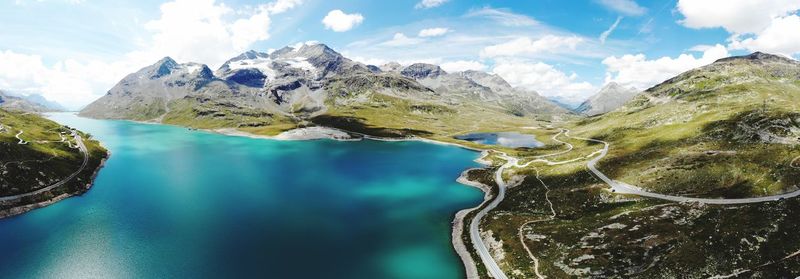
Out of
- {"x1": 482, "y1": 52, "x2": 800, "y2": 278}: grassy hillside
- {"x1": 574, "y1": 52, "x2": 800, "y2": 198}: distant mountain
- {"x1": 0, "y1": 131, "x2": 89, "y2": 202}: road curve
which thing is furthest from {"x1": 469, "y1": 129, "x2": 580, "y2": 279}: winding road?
{"x1": 0, "y1": 131, "x2": 89, "y2": 202}: road curve

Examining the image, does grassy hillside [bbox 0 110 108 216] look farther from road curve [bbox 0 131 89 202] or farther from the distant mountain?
the distant mountain

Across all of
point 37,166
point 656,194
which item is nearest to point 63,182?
point 37,166

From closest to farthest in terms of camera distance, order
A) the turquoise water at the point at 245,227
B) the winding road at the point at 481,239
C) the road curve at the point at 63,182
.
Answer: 1. the turquoise water at the point at 245,227
2. the winding road at the point at 481,239
3. the road curve at the point at 63,182

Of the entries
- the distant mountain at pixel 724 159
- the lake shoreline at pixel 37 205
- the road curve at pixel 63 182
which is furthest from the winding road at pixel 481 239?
the road curve at pixel 63 182

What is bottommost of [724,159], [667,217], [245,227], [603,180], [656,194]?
[245,227]

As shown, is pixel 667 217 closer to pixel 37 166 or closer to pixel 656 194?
pixel 656 194

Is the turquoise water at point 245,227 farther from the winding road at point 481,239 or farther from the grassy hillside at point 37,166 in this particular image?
the grassy hillside at point 37,166

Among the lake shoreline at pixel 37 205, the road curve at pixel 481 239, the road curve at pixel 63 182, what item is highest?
the road curve at pixel 63 182
